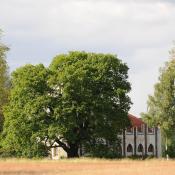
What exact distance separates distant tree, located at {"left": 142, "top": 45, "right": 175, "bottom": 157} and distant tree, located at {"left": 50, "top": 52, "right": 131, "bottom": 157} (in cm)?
1081

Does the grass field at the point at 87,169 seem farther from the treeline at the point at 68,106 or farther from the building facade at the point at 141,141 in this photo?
the building facade at the point at 141,141

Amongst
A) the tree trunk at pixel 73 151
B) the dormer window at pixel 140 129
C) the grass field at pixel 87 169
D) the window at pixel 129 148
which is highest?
the dormer window at pixel 140 129

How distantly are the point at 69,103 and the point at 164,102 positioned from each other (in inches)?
782

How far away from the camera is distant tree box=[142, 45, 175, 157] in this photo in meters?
89.6

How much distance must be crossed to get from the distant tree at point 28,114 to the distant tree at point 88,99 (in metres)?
1.70

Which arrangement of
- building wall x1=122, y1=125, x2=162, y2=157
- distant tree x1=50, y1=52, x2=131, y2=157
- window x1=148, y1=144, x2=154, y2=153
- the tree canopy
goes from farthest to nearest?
window x1=148, y1=144, x2=154, y2=153 < building wall x1=122, y1=125, x2=162, y2=157 < the tree canopy < distant tree x1=50, y1=52, x2=131, y2=157

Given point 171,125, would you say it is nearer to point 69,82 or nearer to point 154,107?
point 154,107

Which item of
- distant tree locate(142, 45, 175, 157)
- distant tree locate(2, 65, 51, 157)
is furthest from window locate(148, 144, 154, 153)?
distant tree locate(2, 65, 51, 157)

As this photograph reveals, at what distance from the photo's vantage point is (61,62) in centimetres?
8069

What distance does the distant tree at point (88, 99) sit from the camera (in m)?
75.5

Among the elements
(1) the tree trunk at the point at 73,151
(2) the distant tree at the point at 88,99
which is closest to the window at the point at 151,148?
(2) the distant tree at the point at 88,99

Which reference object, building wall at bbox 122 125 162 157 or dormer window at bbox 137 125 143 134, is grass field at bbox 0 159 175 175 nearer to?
building wall at bbox 122 125 162 157

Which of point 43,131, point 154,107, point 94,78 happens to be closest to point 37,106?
→ point 43,131

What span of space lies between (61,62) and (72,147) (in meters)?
11.3
